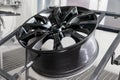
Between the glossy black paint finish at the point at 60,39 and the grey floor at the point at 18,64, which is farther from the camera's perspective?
the grey floor at the point at 18,64

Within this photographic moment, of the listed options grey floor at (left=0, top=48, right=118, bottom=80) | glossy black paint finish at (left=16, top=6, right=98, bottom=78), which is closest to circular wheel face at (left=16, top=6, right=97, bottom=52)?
glossy black paint finish at (left=16, top=6, right=98, bottom=78)

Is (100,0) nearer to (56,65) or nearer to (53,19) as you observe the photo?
(53,19)

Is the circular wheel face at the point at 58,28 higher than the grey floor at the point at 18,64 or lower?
higher

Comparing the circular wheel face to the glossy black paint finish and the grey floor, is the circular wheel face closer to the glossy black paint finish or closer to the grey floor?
the glossy black paint finish

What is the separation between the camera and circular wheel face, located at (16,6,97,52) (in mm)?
946

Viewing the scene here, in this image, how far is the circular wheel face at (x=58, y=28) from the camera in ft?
3.10

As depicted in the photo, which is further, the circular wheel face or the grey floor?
the grey floor

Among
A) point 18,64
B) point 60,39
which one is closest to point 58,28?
point 60,39

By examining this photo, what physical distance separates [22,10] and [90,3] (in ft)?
5.98

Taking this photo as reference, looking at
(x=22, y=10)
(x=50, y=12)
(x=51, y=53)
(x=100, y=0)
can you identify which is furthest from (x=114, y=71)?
(x=22, y=10)

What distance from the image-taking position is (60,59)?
0.91 meters

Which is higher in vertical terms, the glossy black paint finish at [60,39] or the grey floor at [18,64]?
the glossy black paint finish at [60,39]

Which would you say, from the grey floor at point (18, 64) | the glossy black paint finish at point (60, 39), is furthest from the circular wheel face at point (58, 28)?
the grey floor at point (18, 64)

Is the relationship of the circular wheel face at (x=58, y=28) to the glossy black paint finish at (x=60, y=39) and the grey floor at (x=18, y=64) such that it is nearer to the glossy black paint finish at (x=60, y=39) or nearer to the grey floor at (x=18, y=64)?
the glossy black paint finish at (x=60, y=39)
